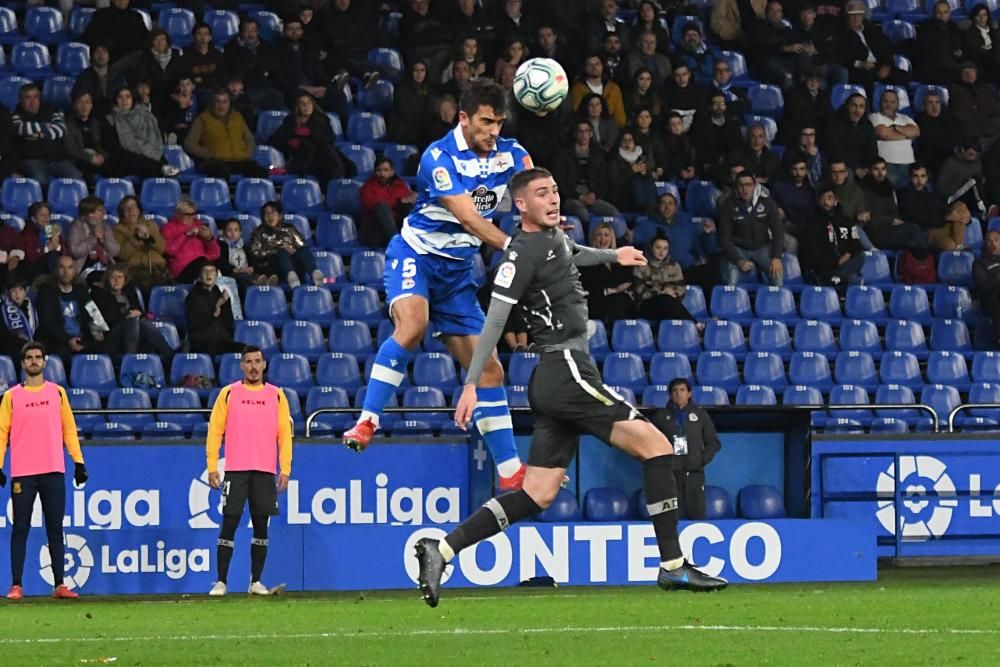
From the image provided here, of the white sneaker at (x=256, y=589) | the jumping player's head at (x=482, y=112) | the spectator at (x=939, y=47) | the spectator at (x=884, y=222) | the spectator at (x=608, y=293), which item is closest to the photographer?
the jumping player's head at (x=482, y=112)

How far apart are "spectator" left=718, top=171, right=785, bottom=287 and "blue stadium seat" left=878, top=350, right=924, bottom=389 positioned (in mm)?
1663

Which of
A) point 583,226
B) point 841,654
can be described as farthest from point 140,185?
point 841,654

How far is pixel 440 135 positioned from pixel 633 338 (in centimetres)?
344

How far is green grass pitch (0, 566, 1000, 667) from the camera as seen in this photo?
830 cm

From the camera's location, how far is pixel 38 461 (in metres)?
14.8

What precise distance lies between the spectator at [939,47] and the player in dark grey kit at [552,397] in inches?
624

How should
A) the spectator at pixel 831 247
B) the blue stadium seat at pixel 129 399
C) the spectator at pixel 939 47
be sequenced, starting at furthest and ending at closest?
the spectator at pixel 939 47, the spectator at pixel 831 247, the blue stadium seat at pixel 129 399

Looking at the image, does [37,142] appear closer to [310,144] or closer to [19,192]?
[19,192]

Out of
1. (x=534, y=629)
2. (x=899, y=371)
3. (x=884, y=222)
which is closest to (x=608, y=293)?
(x=899, y=371)

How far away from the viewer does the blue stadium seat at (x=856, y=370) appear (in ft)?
63.6

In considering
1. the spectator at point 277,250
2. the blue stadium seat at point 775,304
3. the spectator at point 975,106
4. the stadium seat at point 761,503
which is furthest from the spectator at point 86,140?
the spectator at point 975,106

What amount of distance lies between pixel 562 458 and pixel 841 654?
1.74 m

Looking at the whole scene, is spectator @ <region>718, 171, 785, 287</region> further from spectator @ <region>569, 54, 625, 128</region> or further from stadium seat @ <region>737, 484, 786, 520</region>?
stadium seat @ <region>737, 484, 786, 520</region>

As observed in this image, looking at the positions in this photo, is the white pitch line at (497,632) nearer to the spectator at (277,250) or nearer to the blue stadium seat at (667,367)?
the blue stadium seat at (667,367)
